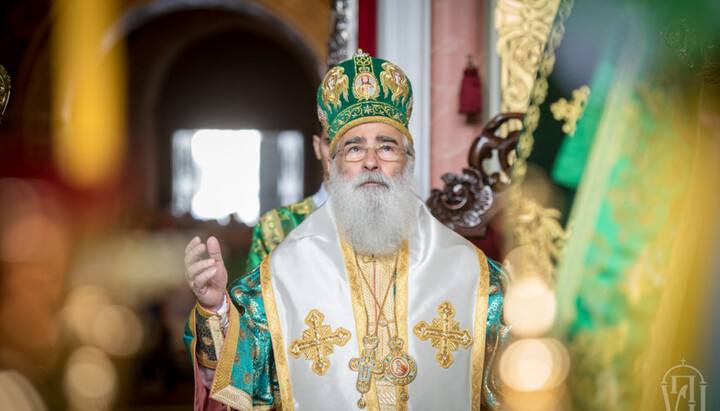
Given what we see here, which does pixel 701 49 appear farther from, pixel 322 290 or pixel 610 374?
pixel 322 290

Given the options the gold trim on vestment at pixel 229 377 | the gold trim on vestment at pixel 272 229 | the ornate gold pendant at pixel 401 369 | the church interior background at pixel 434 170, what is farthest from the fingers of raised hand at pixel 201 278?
the gold trim on vestment at pixel 272 229

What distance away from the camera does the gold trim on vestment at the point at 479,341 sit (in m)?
2.30

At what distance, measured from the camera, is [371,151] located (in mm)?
2395

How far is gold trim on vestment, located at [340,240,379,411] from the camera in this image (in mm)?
2219

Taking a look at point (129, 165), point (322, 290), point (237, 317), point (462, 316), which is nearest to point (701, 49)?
point (462, 316)

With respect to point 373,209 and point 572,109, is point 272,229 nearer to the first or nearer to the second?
point 373,209

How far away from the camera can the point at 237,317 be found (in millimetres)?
2199

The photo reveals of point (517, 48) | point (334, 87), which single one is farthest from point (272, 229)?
point (517, 48)

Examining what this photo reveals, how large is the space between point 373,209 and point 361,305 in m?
0.32

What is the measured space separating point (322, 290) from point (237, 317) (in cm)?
31

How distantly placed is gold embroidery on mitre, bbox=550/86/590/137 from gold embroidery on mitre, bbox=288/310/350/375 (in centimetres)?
127

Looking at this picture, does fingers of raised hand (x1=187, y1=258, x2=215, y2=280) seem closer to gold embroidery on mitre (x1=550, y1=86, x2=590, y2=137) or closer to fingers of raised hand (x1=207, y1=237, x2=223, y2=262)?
fingers of raised hand (x1=207, y1=237, x2=223, y2=262)

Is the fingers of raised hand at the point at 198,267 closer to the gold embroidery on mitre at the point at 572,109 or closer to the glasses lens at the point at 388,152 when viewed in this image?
the glasses lens at the point at 388,152

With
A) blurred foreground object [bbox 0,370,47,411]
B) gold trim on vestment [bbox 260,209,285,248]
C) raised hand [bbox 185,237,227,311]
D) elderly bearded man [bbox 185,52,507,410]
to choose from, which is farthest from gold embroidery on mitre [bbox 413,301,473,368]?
blurred foreground object [bbox 0,370,47,411]
